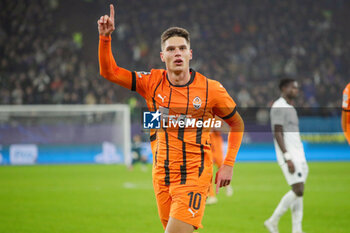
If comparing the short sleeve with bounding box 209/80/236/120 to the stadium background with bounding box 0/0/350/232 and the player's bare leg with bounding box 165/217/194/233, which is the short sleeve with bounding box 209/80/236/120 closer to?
the player's bare leg with bounding box 165/217/194/233

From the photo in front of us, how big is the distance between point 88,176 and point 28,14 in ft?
45.7

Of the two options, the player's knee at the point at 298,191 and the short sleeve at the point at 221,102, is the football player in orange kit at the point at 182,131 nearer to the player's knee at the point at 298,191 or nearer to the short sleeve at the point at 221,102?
the short sleeve at the point at 221,102

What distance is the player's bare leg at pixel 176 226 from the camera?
3627 mm

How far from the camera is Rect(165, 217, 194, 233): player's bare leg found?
3.63 meters

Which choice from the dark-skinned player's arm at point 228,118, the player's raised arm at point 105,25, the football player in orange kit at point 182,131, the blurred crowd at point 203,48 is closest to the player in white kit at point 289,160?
the dark-skinned player's arm at point 228,118

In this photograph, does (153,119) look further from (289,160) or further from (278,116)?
(278,116)

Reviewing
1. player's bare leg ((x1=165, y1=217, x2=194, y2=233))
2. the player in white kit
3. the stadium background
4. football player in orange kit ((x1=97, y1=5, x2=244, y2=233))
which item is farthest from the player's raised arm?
the stadium background

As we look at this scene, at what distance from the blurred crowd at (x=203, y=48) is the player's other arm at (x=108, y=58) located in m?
18.8

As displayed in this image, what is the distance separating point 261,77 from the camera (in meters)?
25.3

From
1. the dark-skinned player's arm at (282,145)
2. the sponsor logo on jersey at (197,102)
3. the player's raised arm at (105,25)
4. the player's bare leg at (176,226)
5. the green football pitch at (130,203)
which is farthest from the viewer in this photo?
the green football pitch at (130,203)

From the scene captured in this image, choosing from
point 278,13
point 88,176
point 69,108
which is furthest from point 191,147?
point 278,13

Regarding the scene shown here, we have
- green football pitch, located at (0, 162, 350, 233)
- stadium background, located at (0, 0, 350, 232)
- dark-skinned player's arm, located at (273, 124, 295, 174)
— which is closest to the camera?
dark-skinned player's arm, located at (273, 124, 295, 174)

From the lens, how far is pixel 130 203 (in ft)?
32.4

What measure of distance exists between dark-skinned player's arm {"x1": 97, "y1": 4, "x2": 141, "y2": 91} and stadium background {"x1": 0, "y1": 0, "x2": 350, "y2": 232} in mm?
15657
